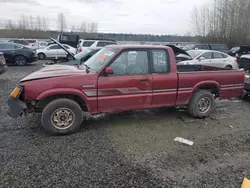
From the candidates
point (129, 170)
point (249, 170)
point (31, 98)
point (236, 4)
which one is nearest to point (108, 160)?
point (129, 170)

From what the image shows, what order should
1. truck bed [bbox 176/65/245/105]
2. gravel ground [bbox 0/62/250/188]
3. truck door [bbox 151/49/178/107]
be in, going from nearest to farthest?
gravel ground [bbox 0/62/250/188] → truck door [bbox 151/49/178/107] → truck bed [bbox 176/65/245/105]

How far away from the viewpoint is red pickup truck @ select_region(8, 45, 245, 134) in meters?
3.85

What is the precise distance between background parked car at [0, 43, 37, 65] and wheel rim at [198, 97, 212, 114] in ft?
42.4

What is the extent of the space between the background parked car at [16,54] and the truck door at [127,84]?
12.2m

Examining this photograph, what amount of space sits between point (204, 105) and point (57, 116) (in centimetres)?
361

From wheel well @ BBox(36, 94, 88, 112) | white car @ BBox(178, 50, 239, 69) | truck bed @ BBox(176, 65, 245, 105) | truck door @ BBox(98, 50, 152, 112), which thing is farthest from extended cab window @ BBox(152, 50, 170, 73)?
white car @ BBox(178, 50, 239, 69)

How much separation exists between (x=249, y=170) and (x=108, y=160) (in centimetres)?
219

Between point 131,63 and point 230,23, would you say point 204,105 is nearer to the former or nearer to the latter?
point 131,63

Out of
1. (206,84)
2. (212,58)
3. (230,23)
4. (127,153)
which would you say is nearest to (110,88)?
(127,153)

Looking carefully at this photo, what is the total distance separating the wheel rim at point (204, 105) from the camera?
17.0ft

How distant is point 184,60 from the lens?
11.1 metres

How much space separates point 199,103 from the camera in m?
5.11

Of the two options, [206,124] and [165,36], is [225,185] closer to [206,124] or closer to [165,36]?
[206,124]

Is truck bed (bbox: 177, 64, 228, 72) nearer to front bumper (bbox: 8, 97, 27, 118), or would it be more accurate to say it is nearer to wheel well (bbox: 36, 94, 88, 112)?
wheel well (bbox: 36, 94, 88, 112)
